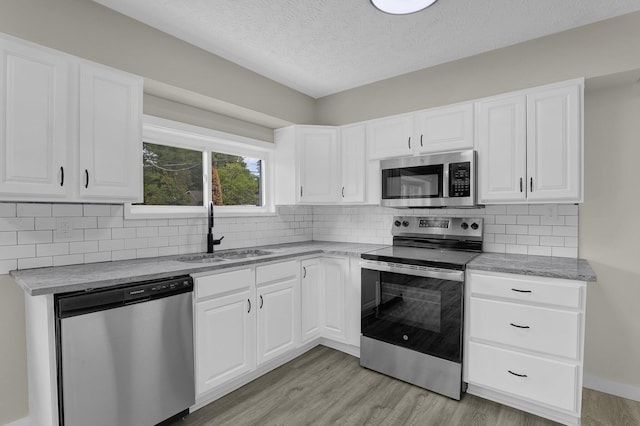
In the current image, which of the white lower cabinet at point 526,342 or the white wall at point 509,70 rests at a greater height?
the white wall at point 509,70

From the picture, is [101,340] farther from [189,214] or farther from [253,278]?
→ [189,214]

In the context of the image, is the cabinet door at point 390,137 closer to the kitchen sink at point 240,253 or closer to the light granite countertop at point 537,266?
the light granite countertop at point 537,266

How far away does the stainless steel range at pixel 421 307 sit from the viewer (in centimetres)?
237

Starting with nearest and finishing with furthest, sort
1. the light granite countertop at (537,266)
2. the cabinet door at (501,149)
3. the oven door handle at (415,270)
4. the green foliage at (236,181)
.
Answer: the light granite countertop at (537,266), the oven door handle at (415,270), the cabinet door at (501,149), the green foliage at (236,181)

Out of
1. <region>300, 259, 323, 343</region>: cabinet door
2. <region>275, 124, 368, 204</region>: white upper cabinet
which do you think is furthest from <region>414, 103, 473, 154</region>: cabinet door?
<region>300, 259, 323, 343</region>: cabinet door

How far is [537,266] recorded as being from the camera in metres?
2.23

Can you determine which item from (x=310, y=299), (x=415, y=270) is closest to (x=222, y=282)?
(x=310, y=299)

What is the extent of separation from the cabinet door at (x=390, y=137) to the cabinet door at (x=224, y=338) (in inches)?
68.8

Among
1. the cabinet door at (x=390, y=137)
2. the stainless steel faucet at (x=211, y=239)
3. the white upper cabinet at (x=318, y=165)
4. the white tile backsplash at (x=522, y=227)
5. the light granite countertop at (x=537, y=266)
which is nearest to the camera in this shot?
the light granite countertop at (x=537, y=266)

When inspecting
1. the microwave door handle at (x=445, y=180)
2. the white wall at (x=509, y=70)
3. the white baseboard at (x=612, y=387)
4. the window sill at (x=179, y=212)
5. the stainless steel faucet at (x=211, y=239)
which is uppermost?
the white wall at (x=509, y=70)

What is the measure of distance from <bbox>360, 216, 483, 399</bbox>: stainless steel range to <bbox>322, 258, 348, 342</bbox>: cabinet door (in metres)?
0.26

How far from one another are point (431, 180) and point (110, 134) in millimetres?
2370

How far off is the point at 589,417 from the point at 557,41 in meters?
2.61

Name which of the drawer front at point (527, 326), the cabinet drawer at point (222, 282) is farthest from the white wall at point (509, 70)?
the cabinet drawer at point (222, 282)
